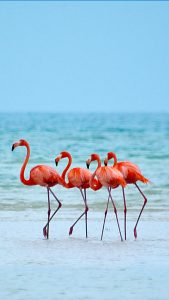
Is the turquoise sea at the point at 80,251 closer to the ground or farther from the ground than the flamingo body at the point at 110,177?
closer to the ground

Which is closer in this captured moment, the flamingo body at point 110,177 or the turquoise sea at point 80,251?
the turquoise sea at point 80,251

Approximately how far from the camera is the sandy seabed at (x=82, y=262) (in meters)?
6.04

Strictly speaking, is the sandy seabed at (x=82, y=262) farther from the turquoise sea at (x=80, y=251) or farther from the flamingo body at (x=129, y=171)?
the flamingo body at (x=129, y=171)

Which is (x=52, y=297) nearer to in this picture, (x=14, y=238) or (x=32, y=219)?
(x=14, y=238)

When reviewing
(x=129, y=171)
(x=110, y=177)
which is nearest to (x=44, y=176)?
(x=110, y=177)

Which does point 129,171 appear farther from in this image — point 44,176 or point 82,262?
point 82,262

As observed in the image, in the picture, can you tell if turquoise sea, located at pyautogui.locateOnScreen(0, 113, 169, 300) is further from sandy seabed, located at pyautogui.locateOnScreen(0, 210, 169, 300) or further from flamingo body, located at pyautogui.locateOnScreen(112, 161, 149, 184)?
flamingo body, located at pyautogui.locateOnScreen(112, 161, 149, 184)

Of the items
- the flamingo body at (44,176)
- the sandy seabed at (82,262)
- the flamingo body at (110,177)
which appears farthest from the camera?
the flamingo body at (44,176)

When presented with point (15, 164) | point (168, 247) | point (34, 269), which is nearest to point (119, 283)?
point (34, 269)

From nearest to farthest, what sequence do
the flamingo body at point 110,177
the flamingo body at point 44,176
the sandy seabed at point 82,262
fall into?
1. the sandy seabed at point 82,262
2. the flamingo body at point 110,177
3. the flamingo body at point 44,176

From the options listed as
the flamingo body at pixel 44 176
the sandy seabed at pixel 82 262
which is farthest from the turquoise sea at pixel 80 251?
the flamingo body at pixel 44 176

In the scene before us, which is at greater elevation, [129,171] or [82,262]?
[129,171]

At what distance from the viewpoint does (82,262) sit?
23.6 feet

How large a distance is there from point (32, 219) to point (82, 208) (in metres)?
1.54
